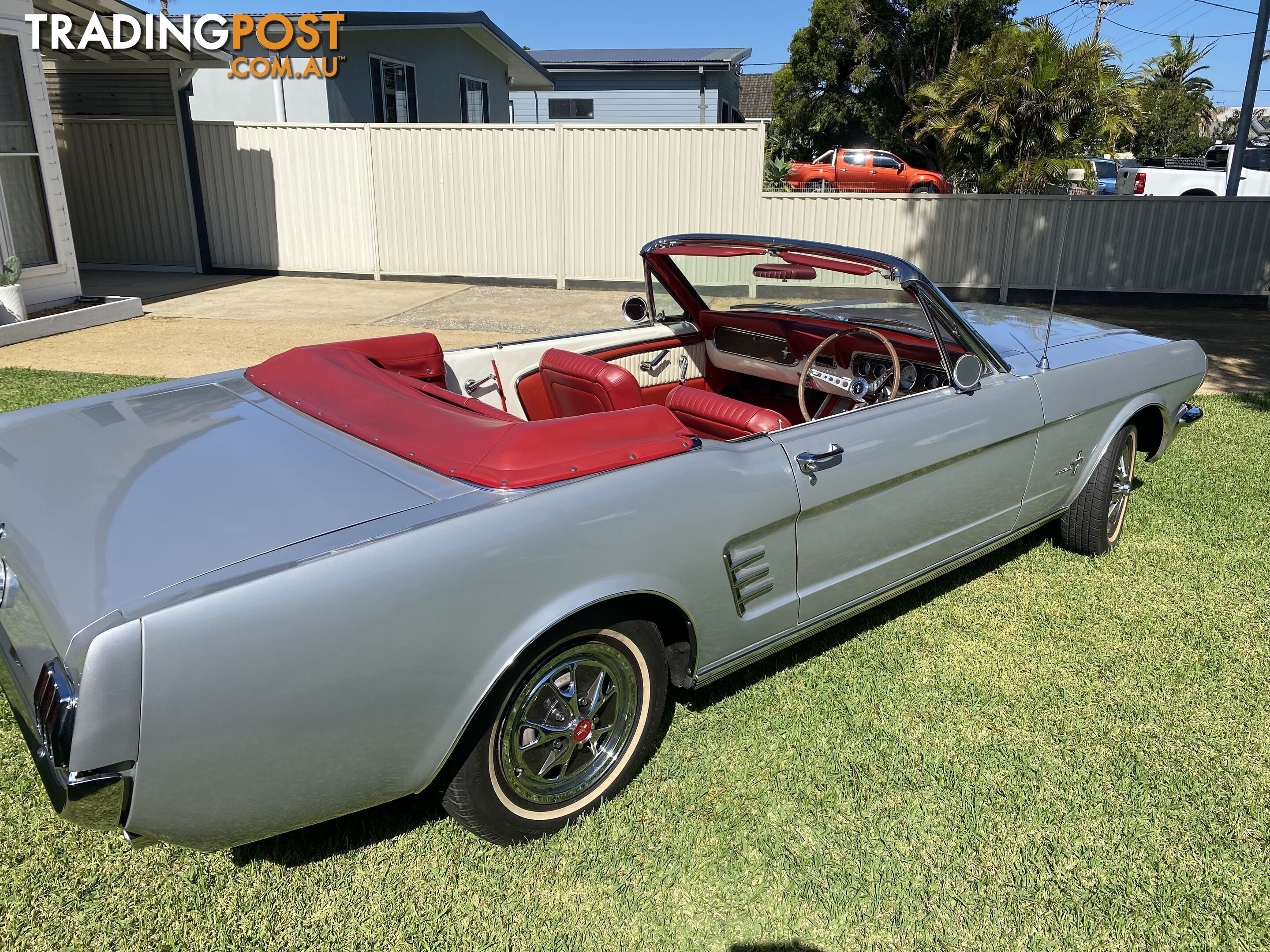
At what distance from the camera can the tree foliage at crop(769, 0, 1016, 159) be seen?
87.6ft

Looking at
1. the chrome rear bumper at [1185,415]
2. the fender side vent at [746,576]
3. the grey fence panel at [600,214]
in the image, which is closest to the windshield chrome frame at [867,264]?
the fender side vent at [746,576]

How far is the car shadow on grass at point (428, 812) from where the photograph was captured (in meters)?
2.47

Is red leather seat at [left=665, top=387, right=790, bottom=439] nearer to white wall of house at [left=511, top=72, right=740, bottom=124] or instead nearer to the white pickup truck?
the white pickup truck

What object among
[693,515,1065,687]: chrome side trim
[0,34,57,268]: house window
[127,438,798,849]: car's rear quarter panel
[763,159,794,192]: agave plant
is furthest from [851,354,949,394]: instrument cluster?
[763,159,794,192]: agave plant

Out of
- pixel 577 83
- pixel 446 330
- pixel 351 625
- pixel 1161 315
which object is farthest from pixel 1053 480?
pixel 577 83

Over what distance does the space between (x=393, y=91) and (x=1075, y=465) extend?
15.8 meters

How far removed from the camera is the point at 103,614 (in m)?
1.82

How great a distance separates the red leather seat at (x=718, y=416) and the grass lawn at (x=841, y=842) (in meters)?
0.96

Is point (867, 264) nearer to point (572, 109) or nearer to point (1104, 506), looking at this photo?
point (1104, 506)

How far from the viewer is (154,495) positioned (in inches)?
89.7

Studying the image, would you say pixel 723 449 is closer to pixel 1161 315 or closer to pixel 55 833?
pixel 55 833

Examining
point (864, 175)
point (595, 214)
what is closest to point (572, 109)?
point (864, 175)

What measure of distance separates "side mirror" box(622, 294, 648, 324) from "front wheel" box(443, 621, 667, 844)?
7.07 feet

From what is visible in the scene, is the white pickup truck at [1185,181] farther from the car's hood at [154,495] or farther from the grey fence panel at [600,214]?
the car's hood at [154,495]
